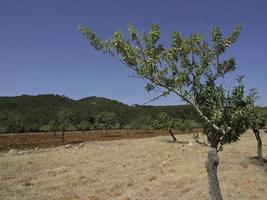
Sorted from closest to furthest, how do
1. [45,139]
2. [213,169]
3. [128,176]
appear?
[213,169], [128,176], [45,139]

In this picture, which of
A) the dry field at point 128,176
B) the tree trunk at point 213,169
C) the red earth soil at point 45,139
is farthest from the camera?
the red earth soil at point 45,139

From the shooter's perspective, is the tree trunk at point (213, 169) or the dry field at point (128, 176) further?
the dry field at point (128, 176)

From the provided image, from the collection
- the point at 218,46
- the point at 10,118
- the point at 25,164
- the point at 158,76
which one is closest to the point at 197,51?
the point at 218,46

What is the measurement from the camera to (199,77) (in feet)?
52.9

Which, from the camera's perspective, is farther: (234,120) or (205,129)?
(205,129)

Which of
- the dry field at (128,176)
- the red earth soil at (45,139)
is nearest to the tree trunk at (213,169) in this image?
the dry field at (128,176)

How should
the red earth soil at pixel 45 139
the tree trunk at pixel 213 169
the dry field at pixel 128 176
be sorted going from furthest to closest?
the red earth soil at pixel 45 139 < the dry field at pixel 128 176 < the tree trunk at pixel 213 169

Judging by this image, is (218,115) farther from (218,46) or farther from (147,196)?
(147,196)

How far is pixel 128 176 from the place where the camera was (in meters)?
30.2

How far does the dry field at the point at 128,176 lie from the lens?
80.6ft

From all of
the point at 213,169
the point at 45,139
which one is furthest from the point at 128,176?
the point at 45,139

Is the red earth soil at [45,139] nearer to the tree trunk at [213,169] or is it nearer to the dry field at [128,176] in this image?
the dry field at [128,176]

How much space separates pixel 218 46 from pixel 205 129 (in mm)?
3994

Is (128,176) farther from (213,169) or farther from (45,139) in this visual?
(45,139)
